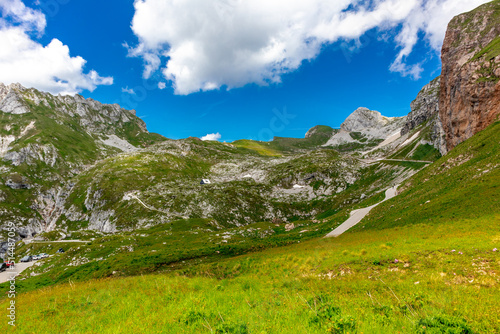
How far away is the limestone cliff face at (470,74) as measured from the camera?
69.1 m

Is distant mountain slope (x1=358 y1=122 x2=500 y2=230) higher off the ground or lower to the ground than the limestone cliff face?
lower

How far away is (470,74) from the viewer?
7600 centimetres

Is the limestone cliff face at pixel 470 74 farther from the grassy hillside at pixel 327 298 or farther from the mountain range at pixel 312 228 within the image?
the grassy hillside at pixel 327 298

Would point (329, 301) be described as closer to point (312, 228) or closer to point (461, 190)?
point (461, 190)

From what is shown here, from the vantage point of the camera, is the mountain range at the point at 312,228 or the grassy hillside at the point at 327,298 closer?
the grassy hillside at the point at 327,298

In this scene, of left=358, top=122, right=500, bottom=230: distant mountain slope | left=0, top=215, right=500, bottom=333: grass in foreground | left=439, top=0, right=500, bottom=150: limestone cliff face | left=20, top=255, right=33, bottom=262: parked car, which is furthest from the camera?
left=20, top=255, right=33, bottom=262: parked car

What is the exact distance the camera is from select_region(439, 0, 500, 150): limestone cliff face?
227ft

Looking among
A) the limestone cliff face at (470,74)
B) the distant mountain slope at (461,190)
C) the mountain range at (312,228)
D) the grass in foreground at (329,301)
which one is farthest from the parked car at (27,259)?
the limestone cliff face at (470,74)

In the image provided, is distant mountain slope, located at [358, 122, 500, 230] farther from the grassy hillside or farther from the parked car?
the parked car


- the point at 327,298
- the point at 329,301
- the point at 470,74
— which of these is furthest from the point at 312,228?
the point at 470,74

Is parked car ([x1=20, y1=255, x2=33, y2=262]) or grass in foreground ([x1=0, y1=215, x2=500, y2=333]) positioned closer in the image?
grass in foreground ([x1=0, y1=215, x2=500, y2=333])

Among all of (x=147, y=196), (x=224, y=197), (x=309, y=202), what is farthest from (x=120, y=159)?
(x=309, y=202)

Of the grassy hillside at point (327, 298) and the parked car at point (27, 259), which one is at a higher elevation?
the parked car at point (27, 259)

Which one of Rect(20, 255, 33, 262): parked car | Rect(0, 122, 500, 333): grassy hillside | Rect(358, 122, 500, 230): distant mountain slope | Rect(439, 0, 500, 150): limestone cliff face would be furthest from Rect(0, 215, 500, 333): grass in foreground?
Rect(20, 255, 33, 262): parked car
